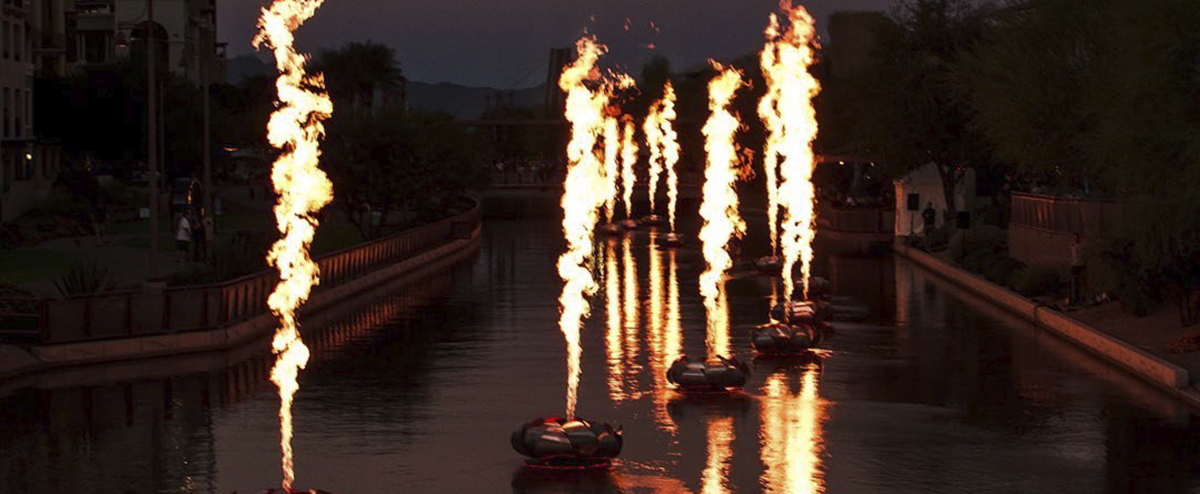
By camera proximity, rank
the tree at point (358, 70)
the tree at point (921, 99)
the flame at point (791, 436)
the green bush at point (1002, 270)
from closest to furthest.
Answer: the flame at point (791, 436)
the green bush at point (1002, 270)
the tree at point (921, 99)
the tree at point (358, 70)

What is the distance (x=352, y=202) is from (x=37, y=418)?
41.7 metres

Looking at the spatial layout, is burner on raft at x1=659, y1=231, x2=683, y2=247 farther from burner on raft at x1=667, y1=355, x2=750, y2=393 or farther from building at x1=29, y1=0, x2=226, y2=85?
building at x1=29, y1=0, x2=226, y2=85

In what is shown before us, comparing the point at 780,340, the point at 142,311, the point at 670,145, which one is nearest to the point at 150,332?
the point at 142,311

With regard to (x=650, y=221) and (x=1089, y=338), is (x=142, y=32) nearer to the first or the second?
(x=650, y=221)

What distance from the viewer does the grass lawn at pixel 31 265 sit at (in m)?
49.6

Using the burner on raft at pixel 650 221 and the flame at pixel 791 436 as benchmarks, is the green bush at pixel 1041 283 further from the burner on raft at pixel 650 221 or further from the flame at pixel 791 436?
the burner on raft at pixel 650 221

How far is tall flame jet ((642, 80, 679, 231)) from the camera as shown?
326ft

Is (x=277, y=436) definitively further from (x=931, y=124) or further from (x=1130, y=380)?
(x=931, y=124)

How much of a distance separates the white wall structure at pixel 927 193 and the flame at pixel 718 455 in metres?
51.6

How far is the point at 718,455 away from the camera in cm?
2175

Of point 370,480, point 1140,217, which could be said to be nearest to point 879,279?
point 1140,217

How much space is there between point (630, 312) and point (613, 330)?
4593 mm

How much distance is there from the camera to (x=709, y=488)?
19.4m

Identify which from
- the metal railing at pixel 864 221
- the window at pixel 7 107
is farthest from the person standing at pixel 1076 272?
the window at pixel 7 107
